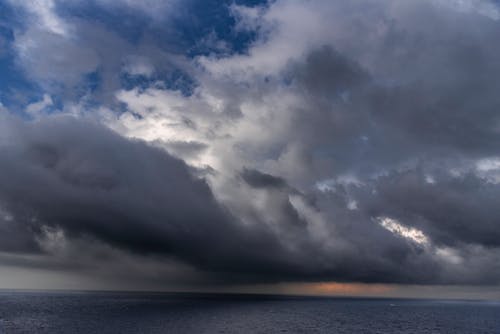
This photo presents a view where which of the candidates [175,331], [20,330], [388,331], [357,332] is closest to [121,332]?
[175,331]

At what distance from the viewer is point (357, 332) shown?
158375 millimetres

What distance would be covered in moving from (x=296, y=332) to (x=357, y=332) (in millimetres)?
30326

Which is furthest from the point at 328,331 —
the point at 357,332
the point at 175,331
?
the point at 175,331

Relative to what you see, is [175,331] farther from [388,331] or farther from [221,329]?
[388,331]

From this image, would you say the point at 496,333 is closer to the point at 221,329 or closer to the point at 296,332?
the point at 296,332

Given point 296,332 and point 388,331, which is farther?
point 388,331

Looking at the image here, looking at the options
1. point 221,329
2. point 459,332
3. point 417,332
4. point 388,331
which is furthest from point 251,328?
point 459,332

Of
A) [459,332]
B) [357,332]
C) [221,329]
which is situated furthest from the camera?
[459,332]

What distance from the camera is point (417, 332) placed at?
545 ft

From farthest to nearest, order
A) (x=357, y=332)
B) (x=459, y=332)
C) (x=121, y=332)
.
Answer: (x=459, y=332) < (x=357, y=332) < (x=121, y=332)

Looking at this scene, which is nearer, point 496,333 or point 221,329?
point 221,329

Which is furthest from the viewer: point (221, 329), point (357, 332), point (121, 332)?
point (357, 332)

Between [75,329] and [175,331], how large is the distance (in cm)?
3679

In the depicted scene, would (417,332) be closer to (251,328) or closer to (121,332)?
(251,328)
